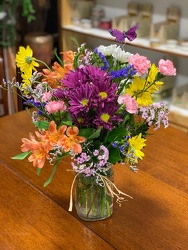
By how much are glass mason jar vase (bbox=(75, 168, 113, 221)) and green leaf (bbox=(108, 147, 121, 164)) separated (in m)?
0.06

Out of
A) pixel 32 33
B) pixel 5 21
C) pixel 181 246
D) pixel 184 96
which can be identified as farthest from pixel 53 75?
pixel 32 33

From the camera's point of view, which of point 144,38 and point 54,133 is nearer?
point 54,133

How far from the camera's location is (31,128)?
161cm

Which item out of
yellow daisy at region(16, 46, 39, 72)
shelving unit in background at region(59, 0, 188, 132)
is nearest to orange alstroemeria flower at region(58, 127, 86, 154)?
yellow daisy at region(16, 46, 39, 72)

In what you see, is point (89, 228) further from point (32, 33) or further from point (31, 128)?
point (32, 33)

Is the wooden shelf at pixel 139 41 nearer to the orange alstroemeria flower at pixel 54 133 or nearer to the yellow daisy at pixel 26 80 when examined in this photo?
the yellow daisy at pixel 26 80

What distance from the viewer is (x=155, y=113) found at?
0.95m

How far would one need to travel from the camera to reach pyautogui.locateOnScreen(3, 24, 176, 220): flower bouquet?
2.81 ft

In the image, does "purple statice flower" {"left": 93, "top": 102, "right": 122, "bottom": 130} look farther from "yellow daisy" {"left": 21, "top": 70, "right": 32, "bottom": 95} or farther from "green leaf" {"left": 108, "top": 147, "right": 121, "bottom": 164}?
"yellow daisy" {"left": 21, "top": 70, "right": 32, "bottom": 95}

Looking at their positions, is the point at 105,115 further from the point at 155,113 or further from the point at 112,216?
the point at 112,216

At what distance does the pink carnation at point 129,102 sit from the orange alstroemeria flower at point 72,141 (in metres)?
0.12

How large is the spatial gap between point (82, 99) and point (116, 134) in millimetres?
135

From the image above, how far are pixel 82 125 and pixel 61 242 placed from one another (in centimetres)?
33

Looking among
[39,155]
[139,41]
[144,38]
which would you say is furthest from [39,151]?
[144,38]
